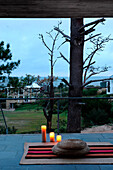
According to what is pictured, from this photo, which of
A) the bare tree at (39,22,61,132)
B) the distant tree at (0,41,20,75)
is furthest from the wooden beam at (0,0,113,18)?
the distant tree at (0,41,20,75)

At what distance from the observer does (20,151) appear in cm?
309

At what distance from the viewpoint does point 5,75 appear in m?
7.89

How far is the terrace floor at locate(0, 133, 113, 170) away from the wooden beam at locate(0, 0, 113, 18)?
173 cm

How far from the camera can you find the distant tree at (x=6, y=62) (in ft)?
25.5

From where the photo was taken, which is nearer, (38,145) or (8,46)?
(38,145)

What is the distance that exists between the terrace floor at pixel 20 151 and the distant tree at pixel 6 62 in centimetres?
428

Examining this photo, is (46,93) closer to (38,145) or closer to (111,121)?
(111,121)

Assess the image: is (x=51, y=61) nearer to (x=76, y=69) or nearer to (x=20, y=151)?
(x=76, y=69)

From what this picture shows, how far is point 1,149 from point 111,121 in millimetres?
5219

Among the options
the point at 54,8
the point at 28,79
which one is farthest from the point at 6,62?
the point at 54,8

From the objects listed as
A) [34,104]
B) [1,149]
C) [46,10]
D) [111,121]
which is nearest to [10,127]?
[34,104]

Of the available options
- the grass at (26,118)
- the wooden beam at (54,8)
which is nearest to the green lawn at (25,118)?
the grass at (26,118)

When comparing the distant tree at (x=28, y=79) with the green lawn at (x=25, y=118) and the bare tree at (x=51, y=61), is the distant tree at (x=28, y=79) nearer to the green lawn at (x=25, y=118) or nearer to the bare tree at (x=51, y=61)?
the bare tree at (x=51, y=61)

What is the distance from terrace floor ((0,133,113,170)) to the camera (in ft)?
8.15
